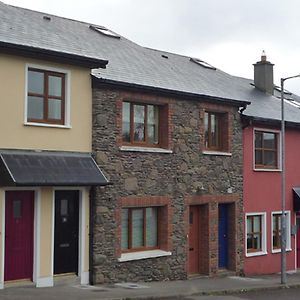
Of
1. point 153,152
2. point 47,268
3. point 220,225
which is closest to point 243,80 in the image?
point 220,225

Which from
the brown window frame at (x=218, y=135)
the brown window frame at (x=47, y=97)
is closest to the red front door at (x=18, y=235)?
the brown window frame at (x=47, y=97)

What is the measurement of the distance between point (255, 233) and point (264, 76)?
8.47 meters

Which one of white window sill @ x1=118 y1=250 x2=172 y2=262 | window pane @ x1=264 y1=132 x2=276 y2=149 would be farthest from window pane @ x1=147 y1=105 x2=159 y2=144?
window pane @ x1=264 y1=132 x2=276 y2=149

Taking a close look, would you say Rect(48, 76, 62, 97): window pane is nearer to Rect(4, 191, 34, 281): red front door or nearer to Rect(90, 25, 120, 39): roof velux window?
Rect(4, 191, 34, 281): red front door

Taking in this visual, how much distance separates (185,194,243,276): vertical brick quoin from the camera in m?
21.2

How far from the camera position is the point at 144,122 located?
63.8 ft

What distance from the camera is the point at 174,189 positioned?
65.7ft

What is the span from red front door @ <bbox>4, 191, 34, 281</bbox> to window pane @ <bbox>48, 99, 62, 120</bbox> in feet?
6.76

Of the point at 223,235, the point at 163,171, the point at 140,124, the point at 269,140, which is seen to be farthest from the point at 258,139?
the point at 140,124

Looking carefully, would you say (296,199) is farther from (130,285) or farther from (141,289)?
(141,289)

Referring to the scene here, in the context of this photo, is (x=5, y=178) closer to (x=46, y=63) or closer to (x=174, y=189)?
(x=46, y=63)

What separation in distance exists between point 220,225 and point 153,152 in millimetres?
4394

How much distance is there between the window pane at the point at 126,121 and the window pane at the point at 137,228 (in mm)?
2147

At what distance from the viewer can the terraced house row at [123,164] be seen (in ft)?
53.1
